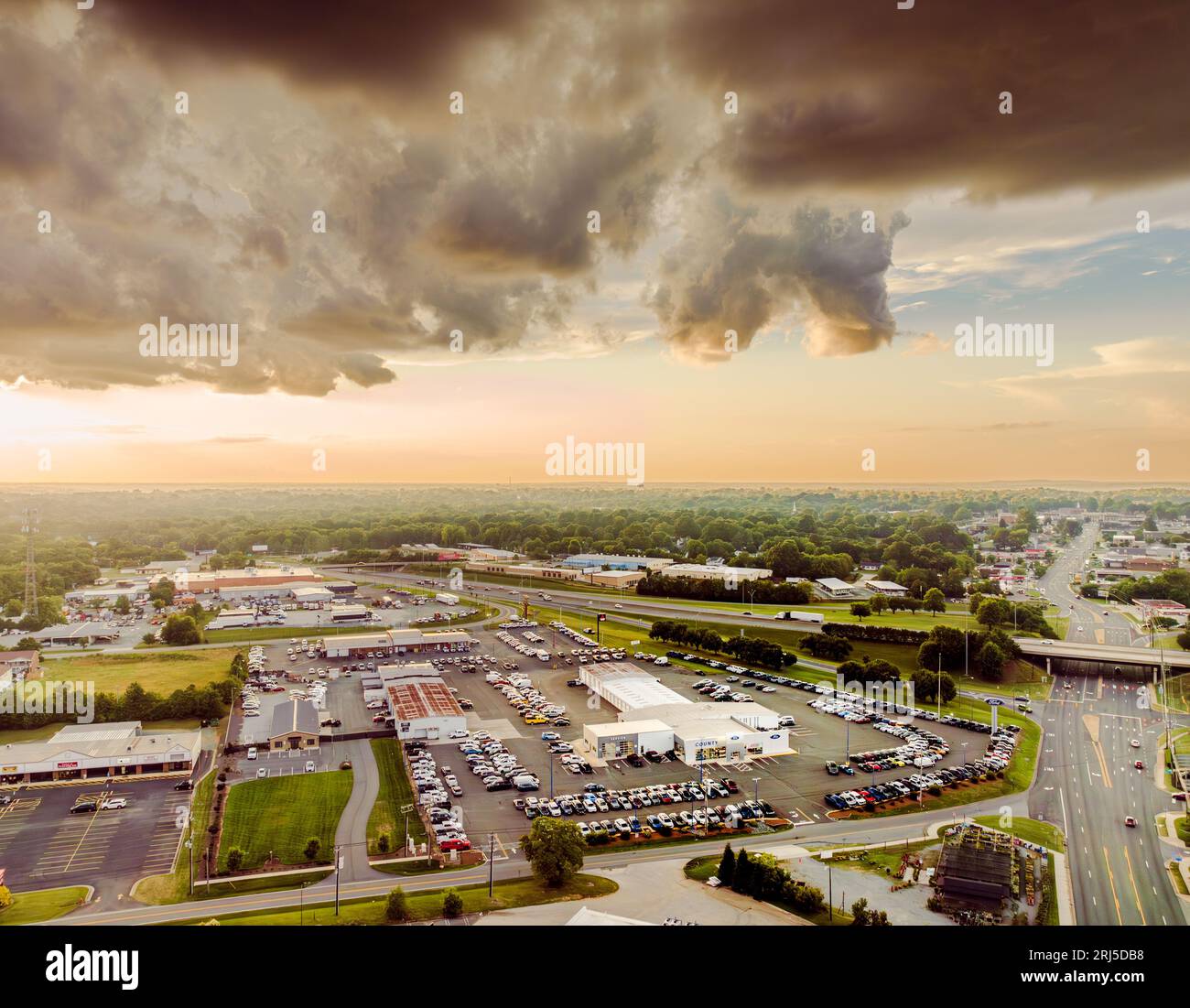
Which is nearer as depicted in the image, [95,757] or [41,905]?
[41,905]

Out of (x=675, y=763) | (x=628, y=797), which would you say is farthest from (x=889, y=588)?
(x=628, y=797)

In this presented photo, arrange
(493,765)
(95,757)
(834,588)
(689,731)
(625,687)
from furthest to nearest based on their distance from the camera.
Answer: (834,588) < (625,687) < (689,731) < (493,765) < (95,757)

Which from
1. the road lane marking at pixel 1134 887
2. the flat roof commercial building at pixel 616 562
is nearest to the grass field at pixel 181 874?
the road lane marking at pixel 1134 887

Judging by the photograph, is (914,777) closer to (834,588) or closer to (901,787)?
(901,787)

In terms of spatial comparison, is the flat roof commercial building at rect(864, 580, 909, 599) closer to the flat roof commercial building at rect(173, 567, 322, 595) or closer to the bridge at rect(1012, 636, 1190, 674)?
the bridge at rect(1012, 636, 1190, 674)

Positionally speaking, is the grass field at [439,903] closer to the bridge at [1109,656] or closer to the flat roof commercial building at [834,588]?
the bridge at [1109,656]

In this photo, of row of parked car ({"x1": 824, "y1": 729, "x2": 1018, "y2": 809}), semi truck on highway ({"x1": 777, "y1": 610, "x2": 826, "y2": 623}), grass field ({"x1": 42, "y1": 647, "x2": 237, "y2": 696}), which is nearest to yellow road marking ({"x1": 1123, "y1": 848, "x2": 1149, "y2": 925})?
row of parked car ({"x1": 824, "y1": 729, "x2": 1018, "y2": 809})

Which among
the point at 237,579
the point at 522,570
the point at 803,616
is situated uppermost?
the point at 237,579
